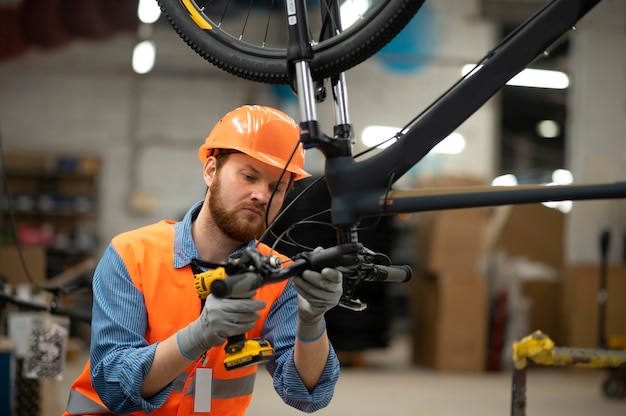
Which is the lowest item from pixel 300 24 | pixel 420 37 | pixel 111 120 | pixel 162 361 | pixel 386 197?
pixel 162 361

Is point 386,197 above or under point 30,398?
above

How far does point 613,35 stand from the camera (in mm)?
7543

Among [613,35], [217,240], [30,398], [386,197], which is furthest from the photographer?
[613,35]

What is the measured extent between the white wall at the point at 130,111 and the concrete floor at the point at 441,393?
342 centimetres

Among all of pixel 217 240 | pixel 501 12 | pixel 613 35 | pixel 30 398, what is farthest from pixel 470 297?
pixel 217 240

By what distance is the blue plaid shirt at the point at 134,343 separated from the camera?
4.86 feet

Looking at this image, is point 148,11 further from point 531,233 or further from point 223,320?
point 223,320

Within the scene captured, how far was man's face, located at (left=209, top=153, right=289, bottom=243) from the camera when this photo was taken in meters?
1.59

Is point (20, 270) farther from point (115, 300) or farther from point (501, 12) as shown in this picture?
point (501, 12)

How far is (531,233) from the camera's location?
840 centimetres

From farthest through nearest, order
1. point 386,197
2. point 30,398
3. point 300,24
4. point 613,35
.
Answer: point 613,35, point 30,398, point 300,24, point 386,197

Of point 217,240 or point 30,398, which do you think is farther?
point 30,398

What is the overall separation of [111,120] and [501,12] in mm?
5216

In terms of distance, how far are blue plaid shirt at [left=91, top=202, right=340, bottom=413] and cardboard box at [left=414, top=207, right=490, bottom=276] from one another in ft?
17.0
